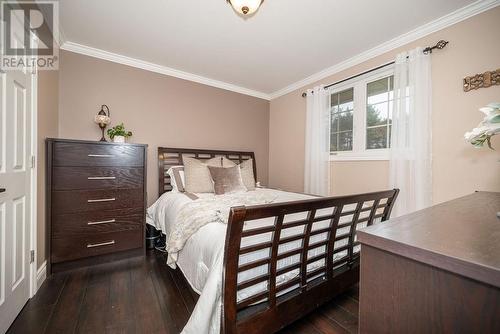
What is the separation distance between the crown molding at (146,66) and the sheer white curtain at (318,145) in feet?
4.26

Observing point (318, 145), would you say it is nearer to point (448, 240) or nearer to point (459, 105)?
point (459, 105)

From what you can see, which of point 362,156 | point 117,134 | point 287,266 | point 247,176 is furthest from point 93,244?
point 362,156

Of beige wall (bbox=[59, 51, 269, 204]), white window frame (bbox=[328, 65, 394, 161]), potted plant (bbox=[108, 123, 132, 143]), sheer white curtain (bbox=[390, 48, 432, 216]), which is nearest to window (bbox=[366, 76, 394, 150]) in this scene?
white window frame (bbox=[328, 65, 394, 161])

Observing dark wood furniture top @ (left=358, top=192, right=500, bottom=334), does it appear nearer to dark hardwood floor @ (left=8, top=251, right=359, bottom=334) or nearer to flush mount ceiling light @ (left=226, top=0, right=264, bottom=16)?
dark hardwood floor @ (left=8, top=251, right=359, bottom=334)

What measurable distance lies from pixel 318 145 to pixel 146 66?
2636mm

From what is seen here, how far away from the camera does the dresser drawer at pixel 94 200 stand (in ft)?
6.60

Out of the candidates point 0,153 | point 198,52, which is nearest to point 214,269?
point 0,153

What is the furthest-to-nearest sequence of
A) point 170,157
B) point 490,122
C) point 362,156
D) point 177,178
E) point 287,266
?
point 170,157
point 177,178
point 362,156
point 287,266
point 490,122

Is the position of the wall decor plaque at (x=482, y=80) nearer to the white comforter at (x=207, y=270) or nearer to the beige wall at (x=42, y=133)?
the white comforter at (x=207, y=270)

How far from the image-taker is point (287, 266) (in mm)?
1236

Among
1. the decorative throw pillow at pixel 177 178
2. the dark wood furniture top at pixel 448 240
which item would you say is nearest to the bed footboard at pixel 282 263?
the dark wood furniture top at pixel 448 240

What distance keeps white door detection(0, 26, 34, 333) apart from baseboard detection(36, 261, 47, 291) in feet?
0.56

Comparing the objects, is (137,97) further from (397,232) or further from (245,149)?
(397,232)

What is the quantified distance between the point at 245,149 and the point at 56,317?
3.04 metres
